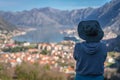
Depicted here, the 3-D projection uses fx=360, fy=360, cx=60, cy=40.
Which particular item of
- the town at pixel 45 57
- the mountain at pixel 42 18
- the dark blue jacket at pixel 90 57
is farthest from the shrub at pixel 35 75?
the mountain at pixel 42 18

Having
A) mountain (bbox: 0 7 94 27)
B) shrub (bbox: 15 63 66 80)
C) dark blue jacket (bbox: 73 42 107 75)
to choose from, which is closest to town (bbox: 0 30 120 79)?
shrub (bbox: 15 63 66 80)

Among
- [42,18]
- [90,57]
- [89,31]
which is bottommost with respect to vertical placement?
[90,57]

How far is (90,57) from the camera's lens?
1.83 metres

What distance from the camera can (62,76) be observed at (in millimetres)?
8242

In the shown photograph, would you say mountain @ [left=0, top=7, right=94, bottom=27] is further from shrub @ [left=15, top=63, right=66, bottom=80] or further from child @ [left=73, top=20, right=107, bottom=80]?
child @ [left=73, top=20, right=107, bottom=80]

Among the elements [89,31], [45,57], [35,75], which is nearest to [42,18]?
[45,57]

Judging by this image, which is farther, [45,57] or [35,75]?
[45,57]

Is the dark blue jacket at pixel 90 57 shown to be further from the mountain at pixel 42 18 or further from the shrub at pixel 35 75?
the mountain at pixel 42 18

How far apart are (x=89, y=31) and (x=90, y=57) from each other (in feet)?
0.43

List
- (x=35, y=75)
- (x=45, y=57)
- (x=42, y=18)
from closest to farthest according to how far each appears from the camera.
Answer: (x=35, y=75) < (x=45, y=57) < (x=42, y=18)

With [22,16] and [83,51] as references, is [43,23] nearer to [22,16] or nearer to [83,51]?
[22,16]

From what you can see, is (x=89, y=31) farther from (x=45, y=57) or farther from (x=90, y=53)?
(x=45, y=57)

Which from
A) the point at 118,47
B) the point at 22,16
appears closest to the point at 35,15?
the point at 22,16

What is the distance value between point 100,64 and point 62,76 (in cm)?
645
